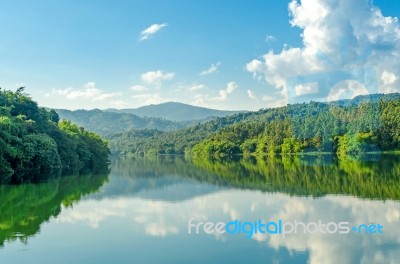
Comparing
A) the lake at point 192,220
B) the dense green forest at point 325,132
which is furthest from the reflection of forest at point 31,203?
the dense green forest at point 325,132

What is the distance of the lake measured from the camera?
13.1m

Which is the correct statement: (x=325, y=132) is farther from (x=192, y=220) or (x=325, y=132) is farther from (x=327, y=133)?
(x=192, y=220)

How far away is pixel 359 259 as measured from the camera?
40.5 ft

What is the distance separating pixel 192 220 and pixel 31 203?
10022 millimetres

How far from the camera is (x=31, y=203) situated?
2388 cm

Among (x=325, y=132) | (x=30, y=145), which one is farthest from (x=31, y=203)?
(x=325, y=132)

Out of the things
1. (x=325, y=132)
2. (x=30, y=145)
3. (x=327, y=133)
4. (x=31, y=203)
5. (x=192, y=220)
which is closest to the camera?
(x=192, y=220)

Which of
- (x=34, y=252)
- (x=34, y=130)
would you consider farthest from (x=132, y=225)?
(x=34, y=130)

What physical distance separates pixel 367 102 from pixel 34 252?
95.9 meters

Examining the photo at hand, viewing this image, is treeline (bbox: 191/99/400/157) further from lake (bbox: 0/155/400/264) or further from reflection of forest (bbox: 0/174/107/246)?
reflection of forest (bbox: 0/174/107/246)

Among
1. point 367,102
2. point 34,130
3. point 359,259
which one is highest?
point 367,102

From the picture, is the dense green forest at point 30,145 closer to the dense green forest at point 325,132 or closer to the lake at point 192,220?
the lake at point 192,220

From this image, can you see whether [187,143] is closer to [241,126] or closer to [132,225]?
[241,126]

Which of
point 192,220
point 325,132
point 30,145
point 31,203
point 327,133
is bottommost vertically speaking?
point 192,220
